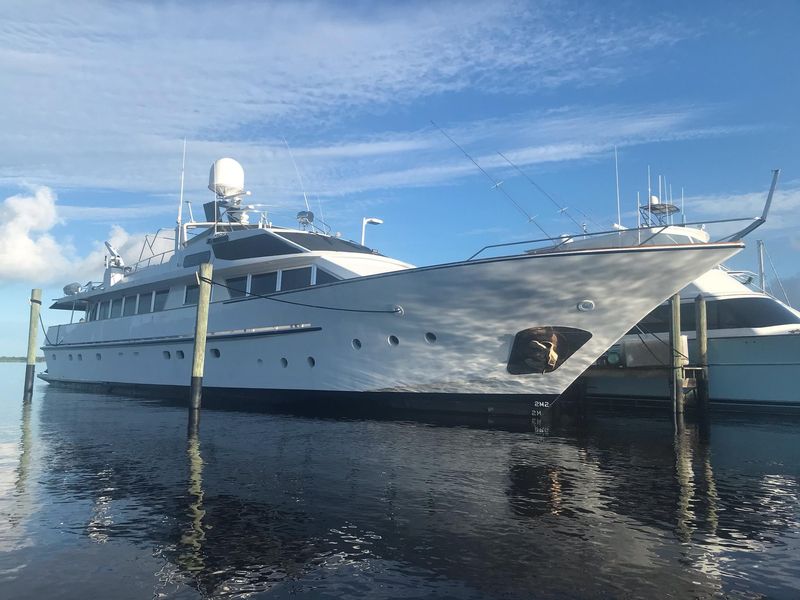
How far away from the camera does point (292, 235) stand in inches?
686

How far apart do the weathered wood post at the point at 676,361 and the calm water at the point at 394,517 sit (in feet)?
11.0

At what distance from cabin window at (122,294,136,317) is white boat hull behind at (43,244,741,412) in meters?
7.09

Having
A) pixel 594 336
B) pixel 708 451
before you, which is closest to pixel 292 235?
pixel 594 336

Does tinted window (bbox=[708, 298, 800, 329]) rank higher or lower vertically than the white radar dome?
lower

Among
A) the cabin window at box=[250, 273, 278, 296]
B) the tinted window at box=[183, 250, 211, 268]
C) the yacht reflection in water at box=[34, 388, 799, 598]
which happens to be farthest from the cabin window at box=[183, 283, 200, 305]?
the yacht reflection in water at box=[34, 388, 799, 598]

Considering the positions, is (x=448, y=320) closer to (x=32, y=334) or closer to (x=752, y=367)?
(x=752, y=367)

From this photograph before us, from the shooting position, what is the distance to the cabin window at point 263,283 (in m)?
16.6

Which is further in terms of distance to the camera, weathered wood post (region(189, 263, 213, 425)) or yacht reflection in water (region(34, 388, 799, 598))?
weathered wood post (region(189, 263, 213, 425))

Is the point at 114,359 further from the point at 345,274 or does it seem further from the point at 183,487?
the point at 183,487

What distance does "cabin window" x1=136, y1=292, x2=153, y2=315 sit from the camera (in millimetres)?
21266

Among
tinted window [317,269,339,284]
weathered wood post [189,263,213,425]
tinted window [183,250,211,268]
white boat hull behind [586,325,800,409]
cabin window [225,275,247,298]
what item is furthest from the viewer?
tinted window [183,250,211,268]

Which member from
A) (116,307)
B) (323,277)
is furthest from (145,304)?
(323,277)

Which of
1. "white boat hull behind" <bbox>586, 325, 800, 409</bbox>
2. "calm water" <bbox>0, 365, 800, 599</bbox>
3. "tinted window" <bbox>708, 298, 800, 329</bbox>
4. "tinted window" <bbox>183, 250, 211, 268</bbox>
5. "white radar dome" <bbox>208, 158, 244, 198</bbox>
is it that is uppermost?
"white radar dome" <bbox>208, 158, 244, 198</bbox>

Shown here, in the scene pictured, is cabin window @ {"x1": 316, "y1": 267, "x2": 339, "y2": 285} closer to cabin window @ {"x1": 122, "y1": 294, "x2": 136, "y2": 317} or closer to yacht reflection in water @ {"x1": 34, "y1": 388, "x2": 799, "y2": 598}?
yacht reflection in water @ {"x1": 34, "y1": 388, "x2": 799, "y2": 598}
